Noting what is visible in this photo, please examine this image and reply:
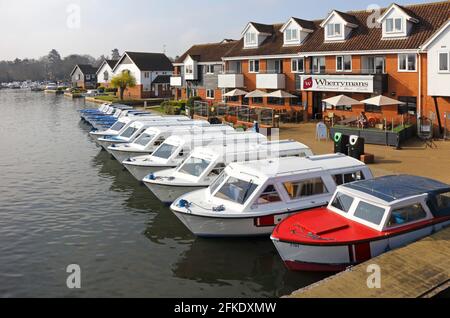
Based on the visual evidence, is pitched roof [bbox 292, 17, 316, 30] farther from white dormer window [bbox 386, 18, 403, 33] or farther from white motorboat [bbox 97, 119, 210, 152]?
white motorboat [bbox 97, 119, 210, 152]

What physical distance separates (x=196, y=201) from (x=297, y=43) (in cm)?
3138

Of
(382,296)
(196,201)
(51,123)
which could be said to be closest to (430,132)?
(196,201)

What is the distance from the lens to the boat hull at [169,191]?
19.6m

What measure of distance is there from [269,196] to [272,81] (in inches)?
1189

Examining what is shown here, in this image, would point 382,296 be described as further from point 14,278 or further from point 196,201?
point 14,278

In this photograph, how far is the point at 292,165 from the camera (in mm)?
17625

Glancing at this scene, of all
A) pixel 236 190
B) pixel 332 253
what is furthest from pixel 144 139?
pixel 332 253

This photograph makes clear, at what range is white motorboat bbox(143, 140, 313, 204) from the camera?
64.5ft

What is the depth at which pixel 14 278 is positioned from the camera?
554 inches

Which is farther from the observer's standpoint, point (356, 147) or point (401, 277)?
point (356, 147)

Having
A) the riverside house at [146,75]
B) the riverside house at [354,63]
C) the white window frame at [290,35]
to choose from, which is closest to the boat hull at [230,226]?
the riverside house at [354,63]

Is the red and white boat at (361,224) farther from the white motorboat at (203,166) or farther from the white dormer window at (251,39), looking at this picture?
the white dormer window at (251,39)

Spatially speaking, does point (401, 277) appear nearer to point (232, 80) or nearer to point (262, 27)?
point (232, 80)

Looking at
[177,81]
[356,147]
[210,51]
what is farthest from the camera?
[177,81]
